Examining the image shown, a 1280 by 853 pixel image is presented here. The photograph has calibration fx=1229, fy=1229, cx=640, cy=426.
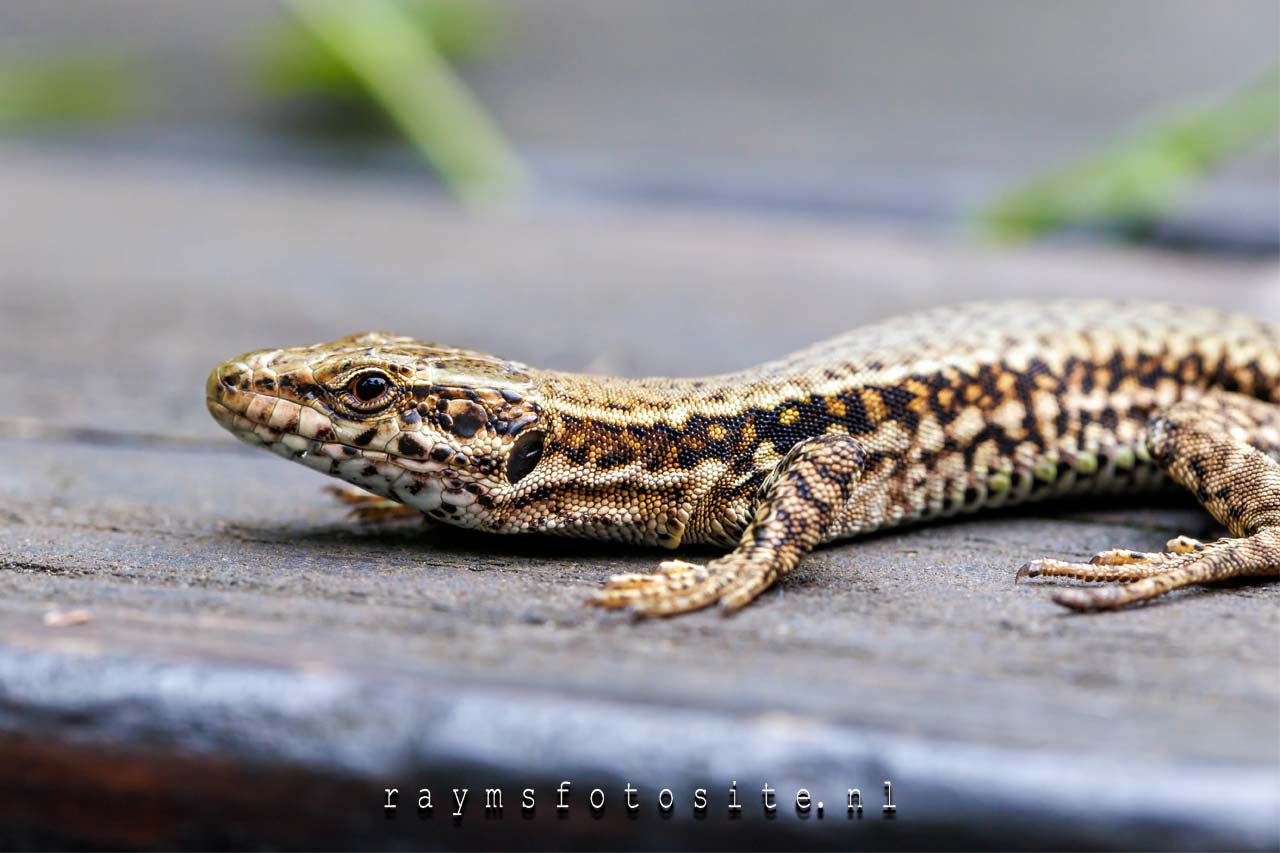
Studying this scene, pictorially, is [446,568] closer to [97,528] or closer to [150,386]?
[97,528]

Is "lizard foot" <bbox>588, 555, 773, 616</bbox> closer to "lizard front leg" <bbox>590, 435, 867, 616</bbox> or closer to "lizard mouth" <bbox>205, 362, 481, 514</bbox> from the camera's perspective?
"lizard front leg" <bbox>590, 435, 867, 616</bbox>

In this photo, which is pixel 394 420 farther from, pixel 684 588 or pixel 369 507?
pixel 684 588

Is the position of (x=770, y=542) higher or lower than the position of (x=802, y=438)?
lower

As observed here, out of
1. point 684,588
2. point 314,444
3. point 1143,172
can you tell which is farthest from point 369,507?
point 1143,172

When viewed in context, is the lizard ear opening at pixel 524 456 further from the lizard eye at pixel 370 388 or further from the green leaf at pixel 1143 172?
the green leaf at pixel 1143 172

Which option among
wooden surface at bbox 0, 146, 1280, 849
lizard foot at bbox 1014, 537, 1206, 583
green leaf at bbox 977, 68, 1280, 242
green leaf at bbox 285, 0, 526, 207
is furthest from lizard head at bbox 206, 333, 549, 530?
green leaf at bbox 285, 0, 526, 207

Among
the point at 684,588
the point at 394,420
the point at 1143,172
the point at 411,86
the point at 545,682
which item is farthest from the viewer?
the point at 411,86
